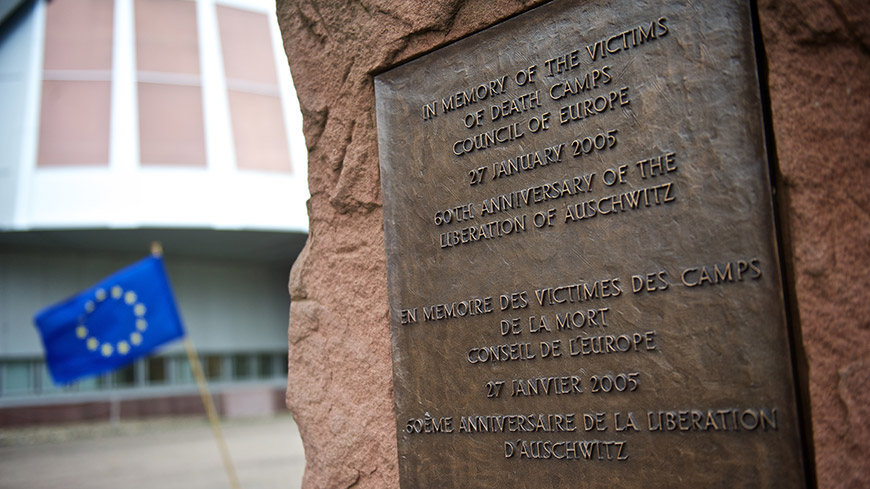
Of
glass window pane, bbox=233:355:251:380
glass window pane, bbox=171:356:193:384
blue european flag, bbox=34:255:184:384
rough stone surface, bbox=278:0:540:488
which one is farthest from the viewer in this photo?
glass window pane, bbox=233:355:251:380

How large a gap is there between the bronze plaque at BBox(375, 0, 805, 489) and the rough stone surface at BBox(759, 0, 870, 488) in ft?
0.20

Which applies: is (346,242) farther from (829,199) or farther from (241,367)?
(241,367)

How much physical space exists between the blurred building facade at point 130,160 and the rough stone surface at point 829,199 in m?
16.3

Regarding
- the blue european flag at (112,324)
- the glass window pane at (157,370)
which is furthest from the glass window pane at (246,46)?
the blue european flag at (112,324)

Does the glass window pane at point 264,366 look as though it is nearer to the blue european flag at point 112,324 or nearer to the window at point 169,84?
the window at point 169,84

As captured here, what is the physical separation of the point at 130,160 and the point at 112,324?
11170 millimetres

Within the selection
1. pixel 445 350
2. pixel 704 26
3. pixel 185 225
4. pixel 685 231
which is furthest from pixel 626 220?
pixel 185 225

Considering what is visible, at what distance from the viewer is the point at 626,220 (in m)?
1.93

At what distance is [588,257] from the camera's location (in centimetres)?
200

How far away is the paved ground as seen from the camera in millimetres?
7695

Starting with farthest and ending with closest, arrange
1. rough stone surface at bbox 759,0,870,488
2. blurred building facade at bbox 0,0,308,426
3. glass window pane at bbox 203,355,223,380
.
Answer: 1. glass window pane at bbox 203,355,223,380
2. blurred building facade at bbox 0,0,308,426
3. rough stone surface at bbox 759,0,870,488

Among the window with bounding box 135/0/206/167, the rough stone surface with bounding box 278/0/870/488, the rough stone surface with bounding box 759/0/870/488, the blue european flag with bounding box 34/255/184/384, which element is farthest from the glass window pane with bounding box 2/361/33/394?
the rough stone surface with bounding box 759/0/870/488

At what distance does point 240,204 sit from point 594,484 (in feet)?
53.4

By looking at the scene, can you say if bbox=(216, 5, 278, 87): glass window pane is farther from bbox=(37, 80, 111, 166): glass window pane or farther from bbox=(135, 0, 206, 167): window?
bbox=(37, 80, 111, 166): glass window pane
